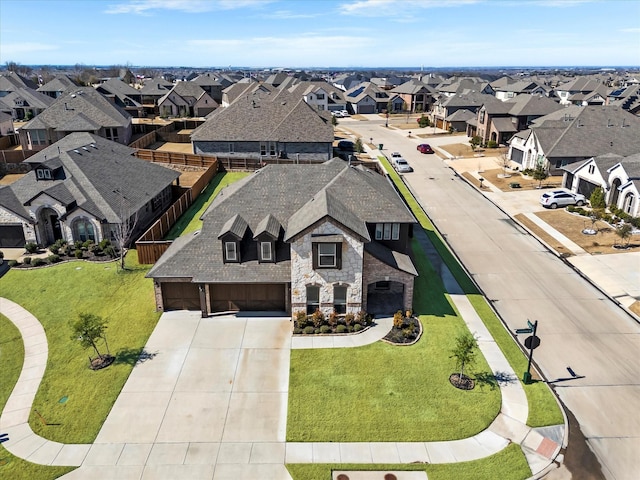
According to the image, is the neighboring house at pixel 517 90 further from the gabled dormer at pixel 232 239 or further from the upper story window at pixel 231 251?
the upper story window at pixel 231 251

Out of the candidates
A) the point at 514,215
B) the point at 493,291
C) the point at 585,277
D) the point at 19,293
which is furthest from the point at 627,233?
the point at 19,293

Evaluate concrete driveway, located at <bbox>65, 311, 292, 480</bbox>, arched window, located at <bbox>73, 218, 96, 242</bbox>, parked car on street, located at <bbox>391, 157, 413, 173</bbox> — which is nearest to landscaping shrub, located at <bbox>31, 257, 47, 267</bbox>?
arched window, located at <bbox>73, 218, 96, 242</bbox>

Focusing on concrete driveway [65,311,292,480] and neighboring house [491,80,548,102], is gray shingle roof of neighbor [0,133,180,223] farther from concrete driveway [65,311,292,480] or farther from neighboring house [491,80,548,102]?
neighboring house [491,80,548,102]

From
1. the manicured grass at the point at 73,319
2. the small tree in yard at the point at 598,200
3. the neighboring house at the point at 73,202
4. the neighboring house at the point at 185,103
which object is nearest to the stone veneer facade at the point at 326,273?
the manicured grass at the point at 73,319

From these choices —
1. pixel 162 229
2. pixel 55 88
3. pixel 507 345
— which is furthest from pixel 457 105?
pixel 55 88

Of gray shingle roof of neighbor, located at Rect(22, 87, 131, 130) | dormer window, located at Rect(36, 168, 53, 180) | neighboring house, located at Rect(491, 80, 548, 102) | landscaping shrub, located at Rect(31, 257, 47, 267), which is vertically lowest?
landscaping shrub, located at Rect(31, 257, 47, 267)
